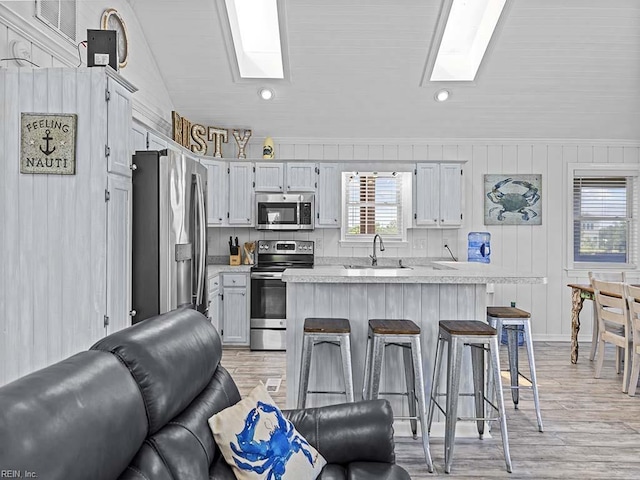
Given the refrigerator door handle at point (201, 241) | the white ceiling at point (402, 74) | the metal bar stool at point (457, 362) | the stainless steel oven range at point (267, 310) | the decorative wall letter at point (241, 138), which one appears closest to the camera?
the metal bar stool at point (457, 362)

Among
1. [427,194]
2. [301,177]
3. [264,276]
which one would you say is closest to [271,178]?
[301,177]

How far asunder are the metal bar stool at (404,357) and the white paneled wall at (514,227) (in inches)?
128

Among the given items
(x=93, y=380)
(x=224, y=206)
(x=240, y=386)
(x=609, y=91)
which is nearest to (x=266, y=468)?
(x=93, y=380)

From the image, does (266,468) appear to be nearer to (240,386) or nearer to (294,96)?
(240,386)

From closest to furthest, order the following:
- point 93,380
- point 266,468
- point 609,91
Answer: point 93,380 < point 266,468 < point 609,91

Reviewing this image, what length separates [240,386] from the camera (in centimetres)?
439

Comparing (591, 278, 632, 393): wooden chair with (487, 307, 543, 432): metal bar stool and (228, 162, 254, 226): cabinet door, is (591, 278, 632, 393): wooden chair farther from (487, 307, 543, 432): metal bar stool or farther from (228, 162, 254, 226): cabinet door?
(228, 162, 254, 226): cabinet door

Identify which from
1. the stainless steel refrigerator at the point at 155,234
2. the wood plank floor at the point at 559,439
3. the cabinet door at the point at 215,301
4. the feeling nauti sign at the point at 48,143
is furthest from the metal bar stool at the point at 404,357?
the cabinet door at the point at 215,301

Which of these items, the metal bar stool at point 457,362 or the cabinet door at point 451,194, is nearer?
the metal bar stool at point 457,362

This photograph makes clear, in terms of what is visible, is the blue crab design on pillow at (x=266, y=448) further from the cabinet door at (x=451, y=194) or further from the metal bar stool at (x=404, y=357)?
the cabinet door at (x=451, y=194)

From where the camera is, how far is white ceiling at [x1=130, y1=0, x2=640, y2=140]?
16.5 feet

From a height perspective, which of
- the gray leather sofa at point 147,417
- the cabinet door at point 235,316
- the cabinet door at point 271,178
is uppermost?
the cabinet door at point 271,178

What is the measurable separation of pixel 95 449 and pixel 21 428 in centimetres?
20

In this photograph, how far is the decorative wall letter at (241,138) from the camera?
6293 millimetres
